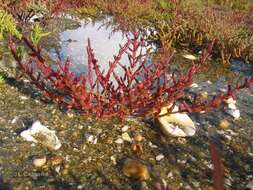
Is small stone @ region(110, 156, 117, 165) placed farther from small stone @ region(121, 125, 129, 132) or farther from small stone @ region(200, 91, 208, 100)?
small stone @ region(200, 91, 208, 100)

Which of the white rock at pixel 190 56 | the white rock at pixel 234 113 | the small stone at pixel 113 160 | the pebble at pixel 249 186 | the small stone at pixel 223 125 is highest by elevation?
the small stone at pixel 113 160

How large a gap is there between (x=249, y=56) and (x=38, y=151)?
457 centimetres

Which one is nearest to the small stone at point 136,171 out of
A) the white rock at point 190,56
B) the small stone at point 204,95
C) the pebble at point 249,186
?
the pebble at point 249,186

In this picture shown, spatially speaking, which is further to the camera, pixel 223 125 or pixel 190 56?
pixel 190 56

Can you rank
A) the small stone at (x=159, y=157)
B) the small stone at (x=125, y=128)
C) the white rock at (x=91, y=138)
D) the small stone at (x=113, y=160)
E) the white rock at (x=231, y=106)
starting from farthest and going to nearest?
the white rock at (x=231, y=106)
the small stone at (x=125, y=128)
the white rock at (x=91, y=138)
the small stone at (x=159, y=157)
the small stone at (x=113, y=160)

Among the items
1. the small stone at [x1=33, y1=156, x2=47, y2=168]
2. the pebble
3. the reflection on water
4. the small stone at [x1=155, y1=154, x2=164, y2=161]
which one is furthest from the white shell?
the reflection on water

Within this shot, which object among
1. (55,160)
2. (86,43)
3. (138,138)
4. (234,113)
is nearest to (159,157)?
(138,138)

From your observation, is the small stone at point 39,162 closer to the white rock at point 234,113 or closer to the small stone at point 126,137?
the small stone at point 126,137

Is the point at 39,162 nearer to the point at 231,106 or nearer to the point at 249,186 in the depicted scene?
the point at 249,186

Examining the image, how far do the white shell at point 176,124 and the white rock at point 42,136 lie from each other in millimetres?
922

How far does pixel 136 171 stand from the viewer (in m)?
2.67

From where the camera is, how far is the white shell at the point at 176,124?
329 centimetres

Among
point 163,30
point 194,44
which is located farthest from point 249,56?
point 163,30

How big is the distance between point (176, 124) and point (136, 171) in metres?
0.86
